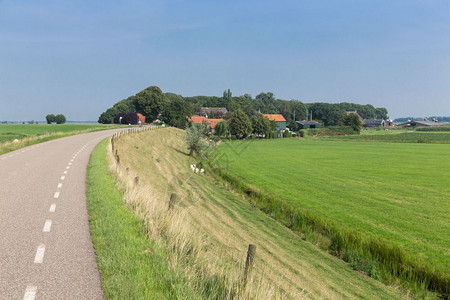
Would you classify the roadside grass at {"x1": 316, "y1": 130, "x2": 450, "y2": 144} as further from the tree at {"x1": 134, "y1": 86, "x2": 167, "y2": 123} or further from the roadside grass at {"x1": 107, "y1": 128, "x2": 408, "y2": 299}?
the roadside grass at {"x1": 107, "y1": 128, "x2": 408, "y2": 299}

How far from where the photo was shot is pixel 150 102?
121 metres

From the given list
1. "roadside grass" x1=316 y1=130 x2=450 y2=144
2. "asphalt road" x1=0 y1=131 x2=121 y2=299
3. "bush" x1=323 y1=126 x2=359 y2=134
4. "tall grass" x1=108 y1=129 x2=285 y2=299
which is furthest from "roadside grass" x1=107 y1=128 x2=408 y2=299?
"bush" x1=323 y1=126 x2=359 y2=134

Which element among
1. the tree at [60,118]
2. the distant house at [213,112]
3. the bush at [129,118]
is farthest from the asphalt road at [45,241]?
the distant house at [213,112]

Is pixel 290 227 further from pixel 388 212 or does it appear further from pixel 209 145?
pixel 209 145

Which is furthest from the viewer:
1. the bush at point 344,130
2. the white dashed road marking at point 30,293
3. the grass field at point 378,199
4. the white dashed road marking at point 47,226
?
the bush at point 344,130

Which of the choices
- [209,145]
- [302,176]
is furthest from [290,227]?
[209,145]

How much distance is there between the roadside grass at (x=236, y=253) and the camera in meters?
7.49

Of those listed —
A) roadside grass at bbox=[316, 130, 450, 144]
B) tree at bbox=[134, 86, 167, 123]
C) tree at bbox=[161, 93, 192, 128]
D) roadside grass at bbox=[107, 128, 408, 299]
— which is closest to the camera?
roadside grass at bbox=[107, 128, 408, 299]

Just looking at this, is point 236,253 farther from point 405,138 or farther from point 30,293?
point 405,138

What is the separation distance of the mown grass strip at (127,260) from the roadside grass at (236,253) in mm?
345

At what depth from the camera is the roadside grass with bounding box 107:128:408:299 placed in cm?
749

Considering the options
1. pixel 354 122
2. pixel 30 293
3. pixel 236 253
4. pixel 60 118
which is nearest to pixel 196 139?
pixel 236 253

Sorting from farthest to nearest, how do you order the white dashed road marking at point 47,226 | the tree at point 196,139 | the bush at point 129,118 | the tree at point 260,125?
1. the bush at point 129,118
2. the tree at point 260,125
3. the tree at point 196,139
4. the white dashed road marking at point 47,226

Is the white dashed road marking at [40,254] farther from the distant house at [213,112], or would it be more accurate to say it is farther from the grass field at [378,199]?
the distant house at [213,112]
